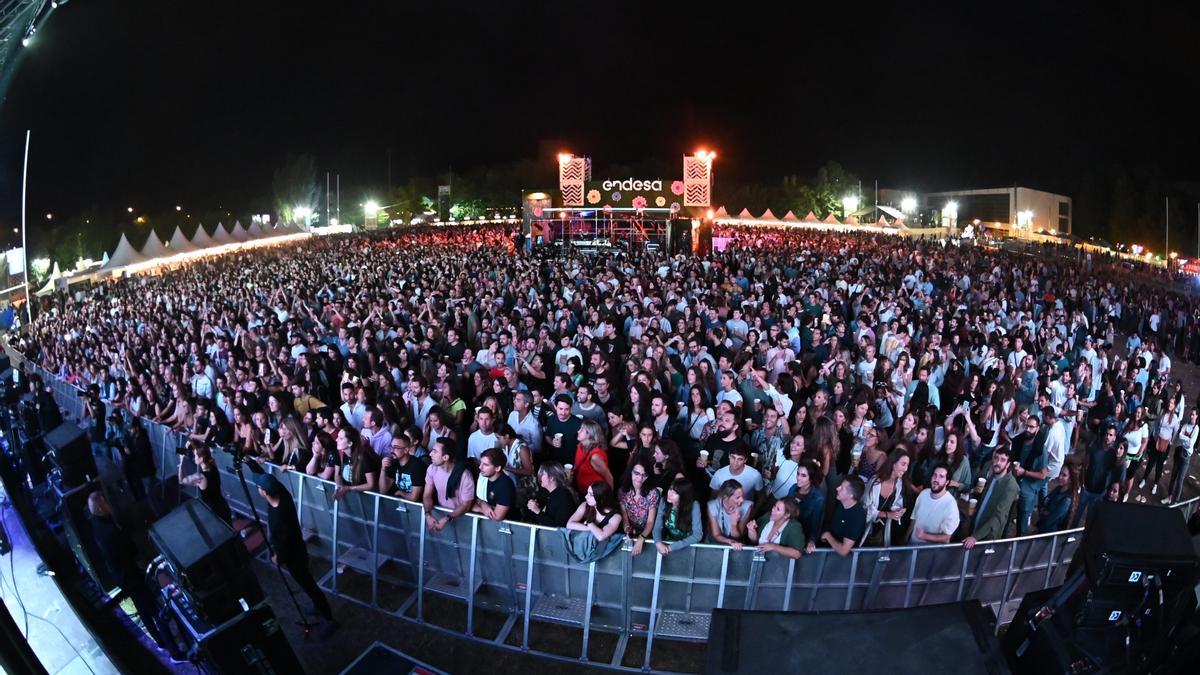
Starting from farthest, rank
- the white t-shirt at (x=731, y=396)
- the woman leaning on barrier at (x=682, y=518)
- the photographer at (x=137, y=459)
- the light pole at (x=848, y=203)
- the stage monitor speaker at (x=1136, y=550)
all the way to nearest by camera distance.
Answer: the light pole at (x=848, y=203) < the photographer at (x=137, y=459) < the white t-shirt at (x=731, y=396) < the woman leaning on barrier at (x=682, y=518) < the stage monitor speaker at (x=1136, y=550)

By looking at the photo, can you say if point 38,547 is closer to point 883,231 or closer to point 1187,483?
point 1187,483

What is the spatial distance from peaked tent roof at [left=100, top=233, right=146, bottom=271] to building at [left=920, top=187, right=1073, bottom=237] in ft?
157

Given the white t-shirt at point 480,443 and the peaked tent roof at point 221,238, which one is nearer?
the white t-shirt at point 480,443

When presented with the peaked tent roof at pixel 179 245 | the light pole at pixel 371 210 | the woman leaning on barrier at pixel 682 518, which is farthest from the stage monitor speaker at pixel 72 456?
the light pole at pixel 371 210

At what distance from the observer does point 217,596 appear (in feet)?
12.4

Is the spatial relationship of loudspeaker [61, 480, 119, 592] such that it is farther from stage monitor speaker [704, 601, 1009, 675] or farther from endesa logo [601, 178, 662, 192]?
endesa logo [601, 178, 662, 192]

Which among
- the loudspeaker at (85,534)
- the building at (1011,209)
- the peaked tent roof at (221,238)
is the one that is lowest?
the loudspeaker at (85,534)

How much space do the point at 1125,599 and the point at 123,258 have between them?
86.0 ft

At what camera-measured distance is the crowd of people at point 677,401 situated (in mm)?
4812

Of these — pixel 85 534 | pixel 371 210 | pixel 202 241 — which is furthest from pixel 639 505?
pixel 371 210

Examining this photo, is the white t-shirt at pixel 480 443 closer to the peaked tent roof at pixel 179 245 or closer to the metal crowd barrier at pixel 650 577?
the metal crowd barrier at pixel 650 577

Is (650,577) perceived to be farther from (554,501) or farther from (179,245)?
(179,245)

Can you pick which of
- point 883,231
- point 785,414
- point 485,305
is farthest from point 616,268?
point 883,231

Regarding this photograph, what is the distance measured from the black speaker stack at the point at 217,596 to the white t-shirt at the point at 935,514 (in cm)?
389
